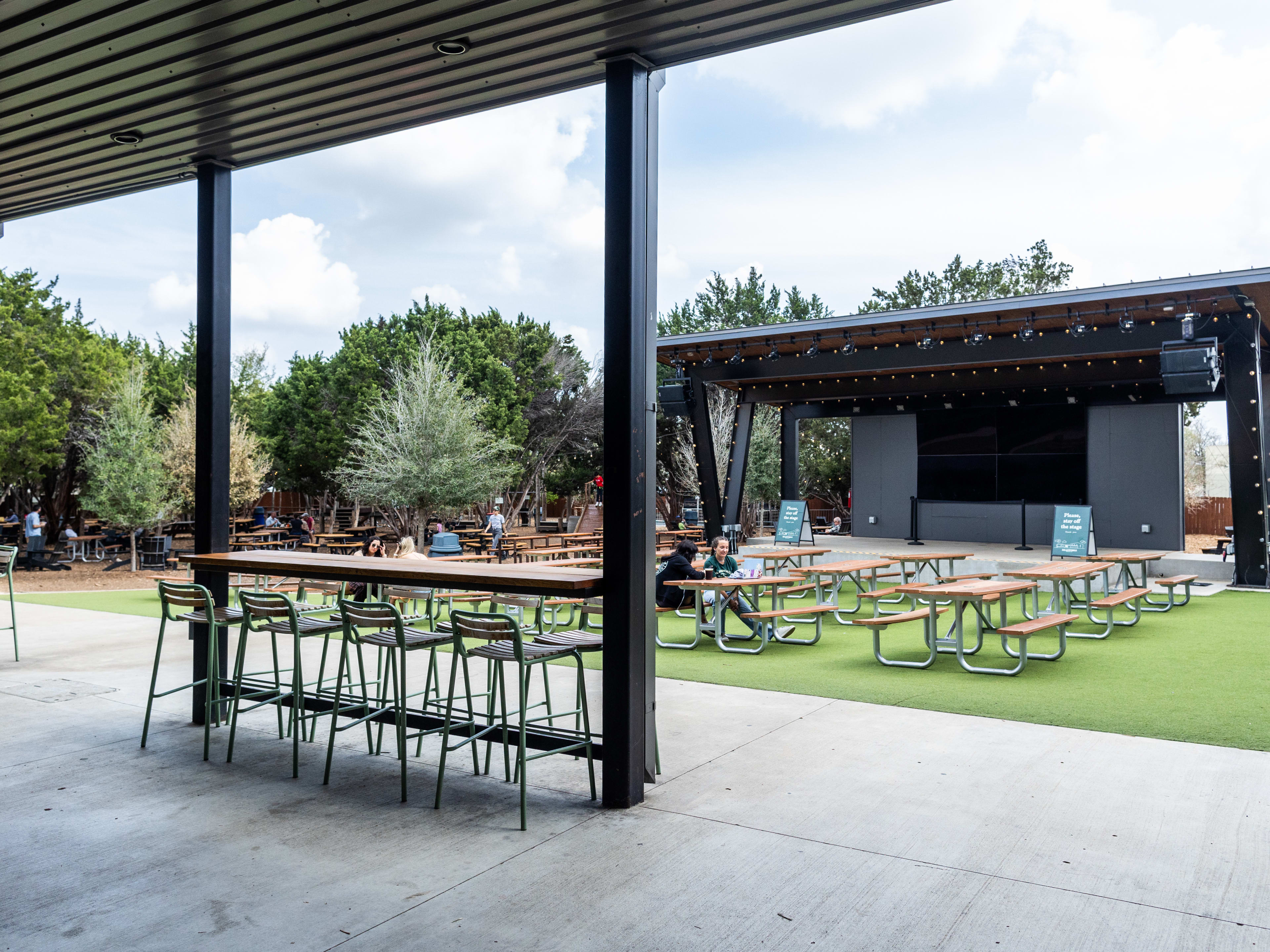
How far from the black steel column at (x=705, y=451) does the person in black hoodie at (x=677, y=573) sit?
8616 millimetres

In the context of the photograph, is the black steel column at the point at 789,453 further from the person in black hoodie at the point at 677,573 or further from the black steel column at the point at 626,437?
the black steel column at the point at 626,437

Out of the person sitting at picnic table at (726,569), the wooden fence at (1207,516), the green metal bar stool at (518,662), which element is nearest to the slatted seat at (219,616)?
the green metal bar stool at (518,662)

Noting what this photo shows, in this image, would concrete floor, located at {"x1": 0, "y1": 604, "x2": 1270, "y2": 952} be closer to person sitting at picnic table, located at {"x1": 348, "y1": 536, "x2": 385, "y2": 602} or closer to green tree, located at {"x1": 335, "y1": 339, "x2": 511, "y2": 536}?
person sitting at picnic table, located at {"x1": 348, "y1": 536, "x2": 385, "y2": 602}

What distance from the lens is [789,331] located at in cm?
1573

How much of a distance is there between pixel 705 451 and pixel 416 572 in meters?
13.9

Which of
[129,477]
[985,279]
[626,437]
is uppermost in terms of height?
[985,279]

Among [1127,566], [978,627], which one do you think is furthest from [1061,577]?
[1127,566]

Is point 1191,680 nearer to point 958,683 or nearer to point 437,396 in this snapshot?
point 958,683

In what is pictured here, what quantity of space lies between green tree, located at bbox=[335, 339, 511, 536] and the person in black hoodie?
13.7 metres

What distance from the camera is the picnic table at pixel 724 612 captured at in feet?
26.9

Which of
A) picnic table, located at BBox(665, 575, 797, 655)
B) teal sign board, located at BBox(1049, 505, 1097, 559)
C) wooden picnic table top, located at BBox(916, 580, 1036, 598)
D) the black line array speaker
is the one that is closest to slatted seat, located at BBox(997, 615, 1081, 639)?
wooden picnic table top, located at BBox(916, 580, 1036, 598)

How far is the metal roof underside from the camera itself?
12.1 feet

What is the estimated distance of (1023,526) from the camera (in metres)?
17.3

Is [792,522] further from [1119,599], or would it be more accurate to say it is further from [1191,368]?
[1119,599]
